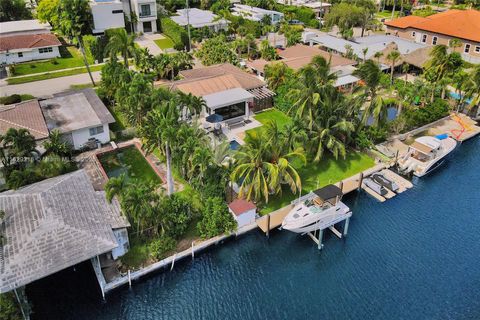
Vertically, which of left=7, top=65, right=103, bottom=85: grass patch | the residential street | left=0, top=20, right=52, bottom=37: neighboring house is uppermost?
left=0, top=20, right=52, bottom=37: neighboring house

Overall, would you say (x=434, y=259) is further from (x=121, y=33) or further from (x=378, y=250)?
(x=121, y=33)

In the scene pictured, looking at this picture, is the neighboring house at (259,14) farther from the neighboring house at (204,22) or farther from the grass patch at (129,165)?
the grass patch at (129,165)

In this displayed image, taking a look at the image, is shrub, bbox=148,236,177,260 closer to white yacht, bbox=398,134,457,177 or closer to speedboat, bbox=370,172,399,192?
speedboat, bbox=370,172,399,192

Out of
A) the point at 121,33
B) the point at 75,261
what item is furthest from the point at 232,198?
the point at 121,33

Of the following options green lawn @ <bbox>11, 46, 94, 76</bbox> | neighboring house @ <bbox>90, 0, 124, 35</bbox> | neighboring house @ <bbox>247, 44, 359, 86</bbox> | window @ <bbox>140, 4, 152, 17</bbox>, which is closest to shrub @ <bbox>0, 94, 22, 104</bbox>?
green lawn @ <bbox>11, 46, 94, 76</bbox>

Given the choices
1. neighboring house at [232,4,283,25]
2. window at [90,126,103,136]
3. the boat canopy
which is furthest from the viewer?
neighboring house at [232,4,283,25]

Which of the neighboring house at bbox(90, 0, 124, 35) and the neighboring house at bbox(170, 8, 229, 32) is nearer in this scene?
the neighboring house at bbox(90, 0, 124, 35)

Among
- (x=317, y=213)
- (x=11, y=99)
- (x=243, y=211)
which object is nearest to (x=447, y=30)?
(x=317, y=213)
